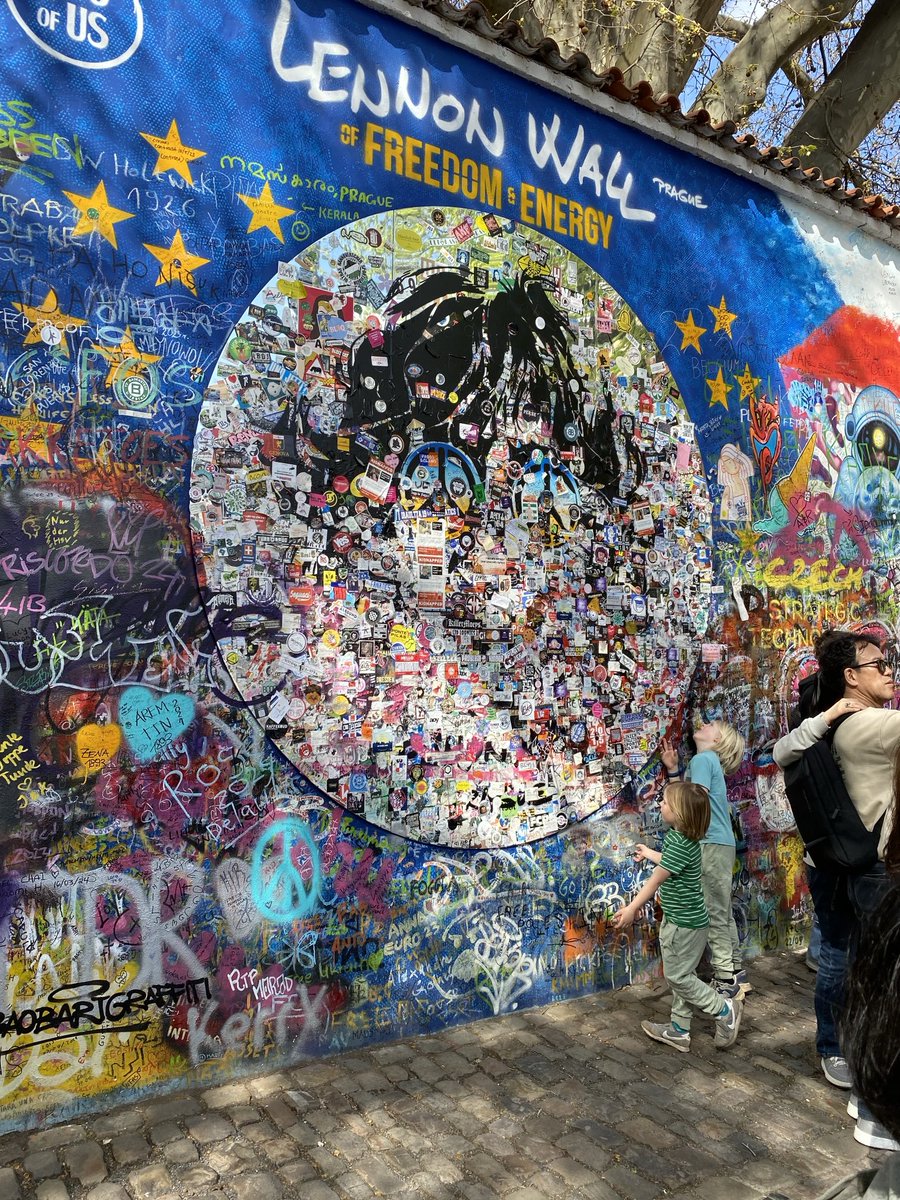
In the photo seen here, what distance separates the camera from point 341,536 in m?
4.19

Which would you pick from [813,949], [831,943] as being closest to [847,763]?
[831,943]

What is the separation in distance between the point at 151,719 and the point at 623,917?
103 inches

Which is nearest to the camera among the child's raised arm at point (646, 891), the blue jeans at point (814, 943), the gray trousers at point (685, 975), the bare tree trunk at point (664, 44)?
the gray trousers at point (685, 975)

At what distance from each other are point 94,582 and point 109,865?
1166 mm

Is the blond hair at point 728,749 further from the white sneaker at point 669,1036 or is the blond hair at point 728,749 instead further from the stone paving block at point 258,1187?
the stone paving block at point 258,1187

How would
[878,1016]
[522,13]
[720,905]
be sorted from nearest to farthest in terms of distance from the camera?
[878,1016] → [720,905] → [522,13]

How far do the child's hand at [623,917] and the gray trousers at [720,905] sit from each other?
0.45 m

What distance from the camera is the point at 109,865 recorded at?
11.6 ft

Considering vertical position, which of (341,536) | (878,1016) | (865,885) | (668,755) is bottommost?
(865,885)

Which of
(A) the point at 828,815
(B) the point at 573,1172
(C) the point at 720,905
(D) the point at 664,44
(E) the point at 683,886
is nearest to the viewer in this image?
(B) the point at 573,1172

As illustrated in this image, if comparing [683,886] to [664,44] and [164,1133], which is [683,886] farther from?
[664,44]

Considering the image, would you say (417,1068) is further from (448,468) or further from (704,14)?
(704,14)

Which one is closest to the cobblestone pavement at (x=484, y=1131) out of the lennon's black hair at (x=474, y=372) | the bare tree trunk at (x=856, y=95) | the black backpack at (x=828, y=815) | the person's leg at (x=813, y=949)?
the person's leg at (x=813, y=949)

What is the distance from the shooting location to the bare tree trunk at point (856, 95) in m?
7.52
